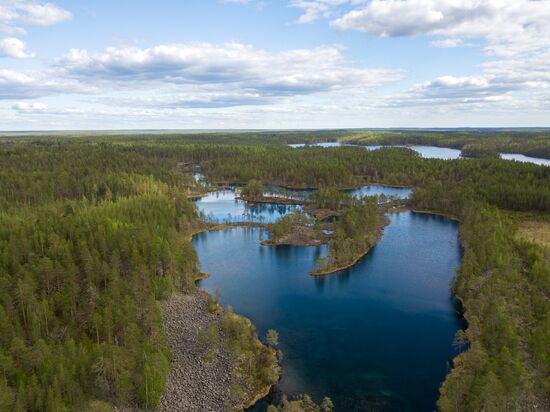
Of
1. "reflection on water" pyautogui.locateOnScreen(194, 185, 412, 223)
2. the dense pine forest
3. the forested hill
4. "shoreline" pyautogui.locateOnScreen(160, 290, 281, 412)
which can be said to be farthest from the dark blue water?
"reflection on water" pyautogui.locateOnScreen(194, 185, 412, 223)

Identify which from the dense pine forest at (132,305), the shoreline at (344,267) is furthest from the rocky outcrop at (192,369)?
the shoreline at (344,267)

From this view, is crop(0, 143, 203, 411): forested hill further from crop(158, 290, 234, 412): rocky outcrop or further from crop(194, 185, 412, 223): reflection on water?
crop(194, 185, 412, 223): reflection on water

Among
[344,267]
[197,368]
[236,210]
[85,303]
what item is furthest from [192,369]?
[236,210]

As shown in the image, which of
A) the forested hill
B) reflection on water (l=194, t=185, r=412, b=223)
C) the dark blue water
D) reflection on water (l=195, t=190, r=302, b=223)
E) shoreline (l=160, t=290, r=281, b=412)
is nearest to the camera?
the forested hill

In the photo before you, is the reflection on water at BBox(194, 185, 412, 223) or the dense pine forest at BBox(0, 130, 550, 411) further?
the reflection on water at BBox(194, 185, 412, 223)

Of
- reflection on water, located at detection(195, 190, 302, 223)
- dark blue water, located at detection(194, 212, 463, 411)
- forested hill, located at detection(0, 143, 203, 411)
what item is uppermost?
forested hill, located at detection(0, 143, 203, 411)

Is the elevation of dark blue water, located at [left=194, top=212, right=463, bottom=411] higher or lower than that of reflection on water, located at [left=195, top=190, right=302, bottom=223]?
lower

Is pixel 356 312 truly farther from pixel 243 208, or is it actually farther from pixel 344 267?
pixel 243 208

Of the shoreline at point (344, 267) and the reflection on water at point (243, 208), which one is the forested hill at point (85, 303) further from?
the reflection on water at point (243, 208)

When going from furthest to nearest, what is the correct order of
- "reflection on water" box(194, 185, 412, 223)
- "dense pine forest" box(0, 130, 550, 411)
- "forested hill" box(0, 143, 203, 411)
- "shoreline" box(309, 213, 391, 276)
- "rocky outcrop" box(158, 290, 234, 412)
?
"reflection on water" box(194, 185, 412, 223), "shoreline" box(309, 213, 391, 276), "rocky outcrop" box(158, 290, 234, 412), "dense pine forest" box(0, 130, 550, 411), "forested hill" box(0, 143, 203, 411)
